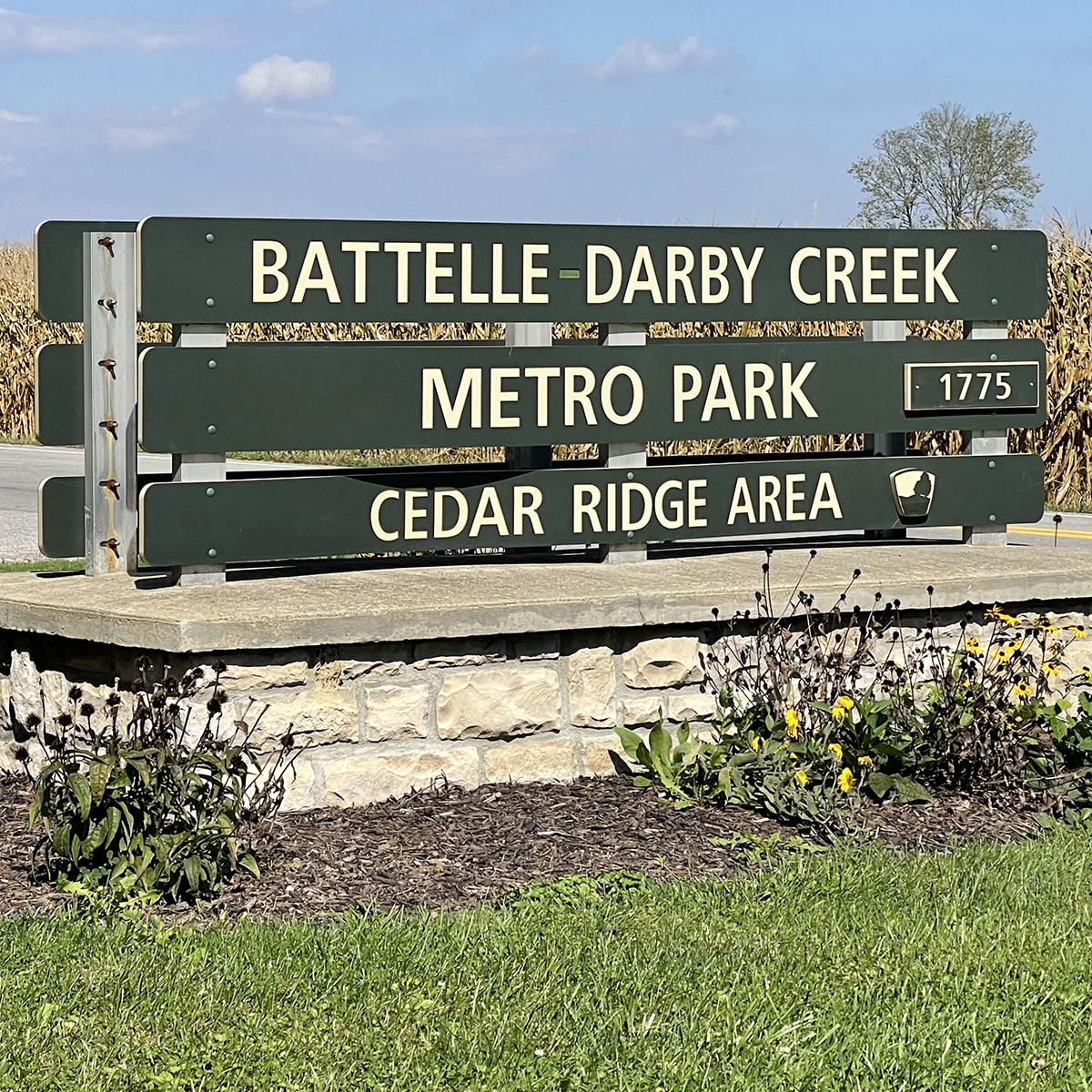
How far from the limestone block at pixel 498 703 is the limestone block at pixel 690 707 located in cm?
44

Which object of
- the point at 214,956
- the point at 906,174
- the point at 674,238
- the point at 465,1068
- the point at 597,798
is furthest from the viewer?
the point at 906,174

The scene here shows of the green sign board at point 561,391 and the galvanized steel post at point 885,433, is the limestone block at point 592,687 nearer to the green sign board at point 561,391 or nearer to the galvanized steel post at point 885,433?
the green sign board at point 561,391

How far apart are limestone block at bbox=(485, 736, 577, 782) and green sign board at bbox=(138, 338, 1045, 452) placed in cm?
118

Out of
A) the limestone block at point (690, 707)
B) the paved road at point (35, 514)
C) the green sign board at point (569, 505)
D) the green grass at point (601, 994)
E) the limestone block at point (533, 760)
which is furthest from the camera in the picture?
the paved road at point (35, 514)

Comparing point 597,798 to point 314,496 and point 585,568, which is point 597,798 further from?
point 314,496

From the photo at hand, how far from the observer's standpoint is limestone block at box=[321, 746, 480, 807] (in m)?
5.70

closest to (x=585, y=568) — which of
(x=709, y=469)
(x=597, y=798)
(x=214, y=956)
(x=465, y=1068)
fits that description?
(x=709, y=469)

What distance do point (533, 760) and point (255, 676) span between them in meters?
1.09

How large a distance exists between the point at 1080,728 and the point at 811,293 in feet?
6.83

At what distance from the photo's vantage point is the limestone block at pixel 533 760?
5.95 meters

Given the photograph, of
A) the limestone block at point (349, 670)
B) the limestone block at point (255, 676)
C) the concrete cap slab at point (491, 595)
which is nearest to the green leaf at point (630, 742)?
the concrete cap slab at point (491, 595)

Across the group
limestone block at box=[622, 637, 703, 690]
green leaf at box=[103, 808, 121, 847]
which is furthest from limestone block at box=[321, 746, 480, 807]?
green leaf at box=[103, 808, 121, 847]

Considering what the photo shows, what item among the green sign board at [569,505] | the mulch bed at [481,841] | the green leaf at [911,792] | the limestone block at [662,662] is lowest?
the mulch bed at [481,841]

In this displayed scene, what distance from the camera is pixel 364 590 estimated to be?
6.01 m
